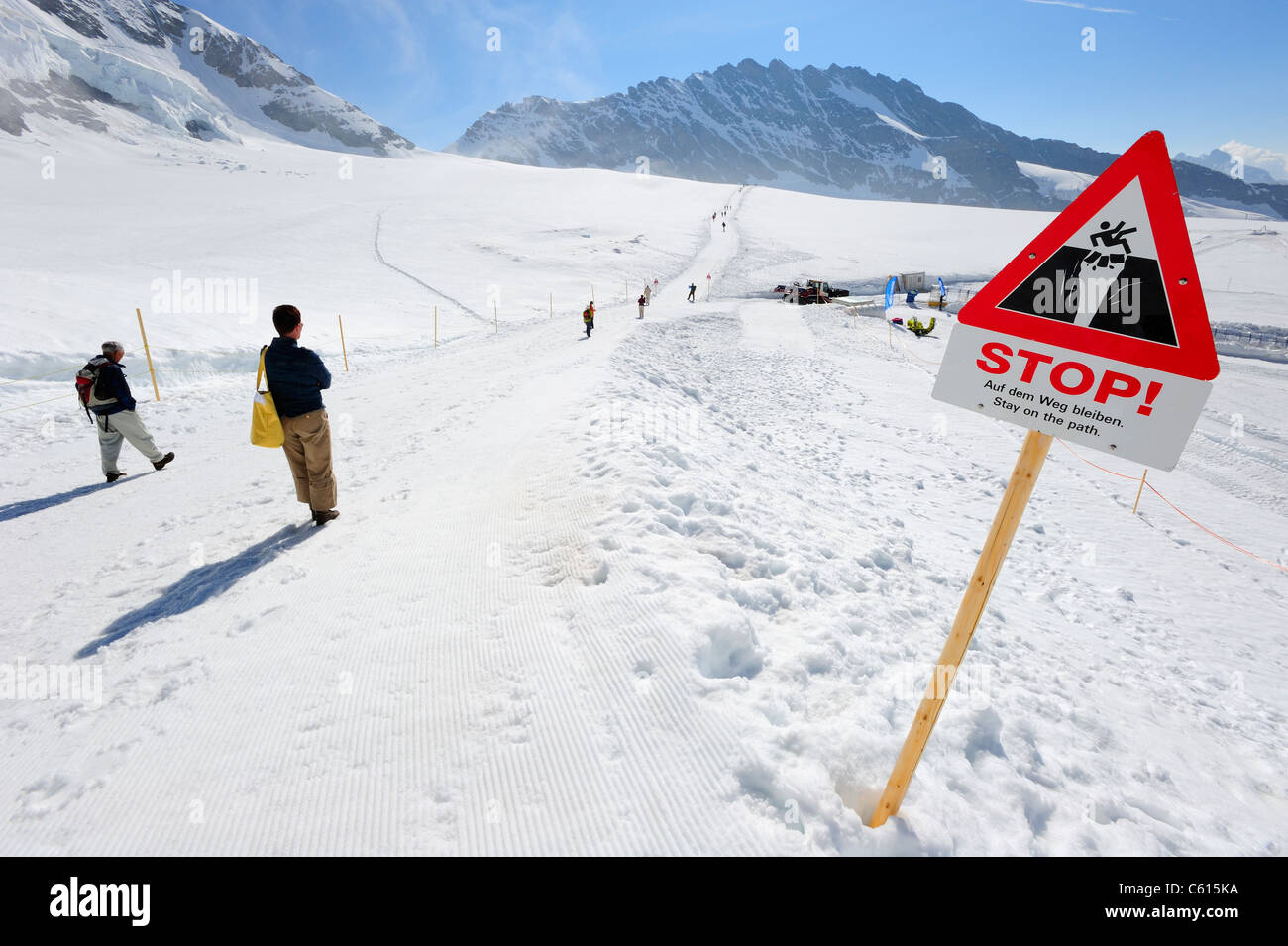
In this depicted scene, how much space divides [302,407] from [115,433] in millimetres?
3590

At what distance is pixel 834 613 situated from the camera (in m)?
4.60

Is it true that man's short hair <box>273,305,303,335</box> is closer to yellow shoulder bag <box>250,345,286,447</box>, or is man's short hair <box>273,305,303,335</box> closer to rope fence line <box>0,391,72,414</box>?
yellow shoulder bag <box>250,345,286,447</box>

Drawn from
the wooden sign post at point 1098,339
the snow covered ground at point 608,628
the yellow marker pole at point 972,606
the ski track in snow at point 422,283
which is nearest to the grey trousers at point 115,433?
the snow covered ground at point 608,628

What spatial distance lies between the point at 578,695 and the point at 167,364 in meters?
15.6

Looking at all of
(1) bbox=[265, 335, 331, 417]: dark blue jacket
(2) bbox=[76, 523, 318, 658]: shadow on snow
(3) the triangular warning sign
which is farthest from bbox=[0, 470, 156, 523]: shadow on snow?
(3) the triangular warning sign

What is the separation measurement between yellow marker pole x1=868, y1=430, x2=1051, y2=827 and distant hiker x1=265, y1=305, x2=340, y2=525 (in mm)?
5194

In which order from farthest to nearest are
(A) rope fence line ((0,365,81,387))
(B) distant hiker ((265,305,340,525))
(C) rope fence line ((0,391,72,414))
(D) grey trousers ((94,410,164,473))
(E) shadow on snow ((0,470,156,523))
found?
(A) rope fence line ((0,365,81,387)) < (C) rope fence line ((0,391,72,414)) < (D) grey trousers ((94,410,164,473)) < (E) shadow on snow ((0,470,156,523)) < (B) distant hiker ((265,305,340,525))

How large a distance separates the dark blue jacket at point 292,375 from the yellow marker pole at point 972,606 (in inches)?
209

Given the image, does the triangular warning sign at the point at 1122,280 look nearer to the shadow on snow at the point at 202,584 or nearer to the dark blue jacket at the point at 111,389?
the shadow on snow at the point at 202,584

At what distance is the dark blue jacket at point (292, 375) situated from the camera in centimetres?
528

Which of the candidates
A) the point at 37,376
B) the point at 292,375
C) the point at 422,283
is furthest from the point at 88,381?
the point at 422,283

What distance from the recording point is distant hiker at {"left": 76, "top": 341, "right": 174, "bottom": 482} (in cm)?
675
